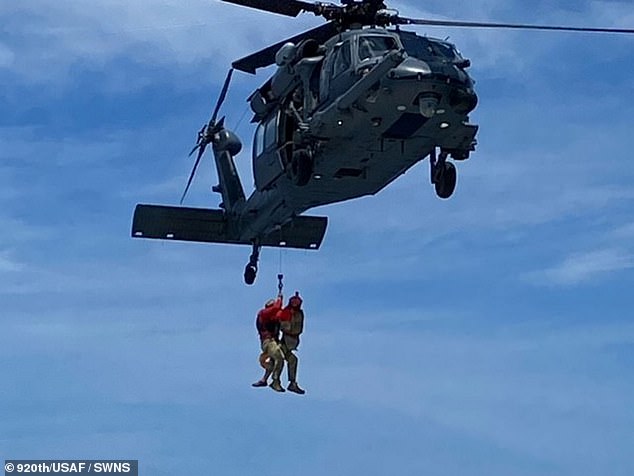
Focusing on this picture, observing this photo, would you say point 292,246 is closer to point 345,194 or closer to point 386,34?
point 345,194

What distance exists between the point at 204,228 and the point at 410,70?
945 centimetres

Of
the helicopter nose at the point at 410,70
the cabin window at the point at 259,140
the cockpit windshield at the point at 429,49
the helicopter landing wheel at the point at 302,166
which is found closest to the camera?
the helicopter nose at the point at 410,70

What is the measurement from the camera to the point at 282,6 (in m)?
23.2

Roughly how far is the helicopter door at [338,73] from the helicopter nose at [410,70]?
109 centimetres

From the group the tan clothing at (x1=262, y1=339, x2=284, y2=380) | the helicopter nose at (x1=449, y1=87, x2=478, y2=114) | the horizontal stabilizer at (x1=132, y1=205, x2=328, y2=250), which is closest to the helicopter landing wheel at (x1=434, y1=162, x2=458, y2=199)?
the helicopter nose at (x1=449, y1=87, x2=478, y2=114)

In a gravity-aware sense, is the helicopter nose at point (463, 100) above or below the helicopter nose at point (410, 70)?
below

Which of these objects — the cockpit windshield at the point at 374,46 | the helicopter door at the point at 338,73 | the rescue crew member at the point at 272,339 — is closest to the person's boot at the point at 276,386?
the rescue crew member at the point at 272,339

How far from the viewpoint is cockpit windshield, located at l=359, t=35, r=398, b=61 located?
72.2 ft

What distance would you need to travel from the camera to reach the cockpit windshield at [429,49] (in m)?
21.5

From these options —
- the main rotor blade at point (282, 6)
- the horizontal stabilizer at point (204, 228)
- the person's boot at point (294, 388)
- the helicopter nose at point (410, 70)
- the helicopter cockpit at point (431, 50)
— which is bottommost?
the person's boot at point (294, 388)

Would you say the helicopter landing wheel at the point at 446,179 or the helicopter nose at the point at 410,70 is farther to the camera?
the helicopter landing wheel at the point at 446,179

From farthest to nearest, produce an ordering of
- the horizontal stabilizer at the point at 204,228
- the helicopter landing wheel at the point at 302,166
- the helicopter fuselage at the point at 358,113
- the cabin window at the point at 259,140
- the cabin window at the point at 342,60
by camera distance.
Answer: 1. the horizontal stabilizer at the point at 204,228
2. the cabin window at the point at 259,140
3. the helicopter landing wheel at the point at 302,166
4. the cabin window at the point at 342,60
5. the helicopter fuselage at the point at 358,113

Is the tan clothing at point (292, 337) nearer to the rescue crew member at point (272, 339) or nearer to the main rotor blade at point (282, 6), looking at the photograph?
the rescue crew member at point (272, 339)

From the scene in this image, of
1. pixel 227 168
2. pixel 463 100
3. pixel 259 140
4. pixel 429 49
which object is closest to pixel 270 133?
pixel 259 140
